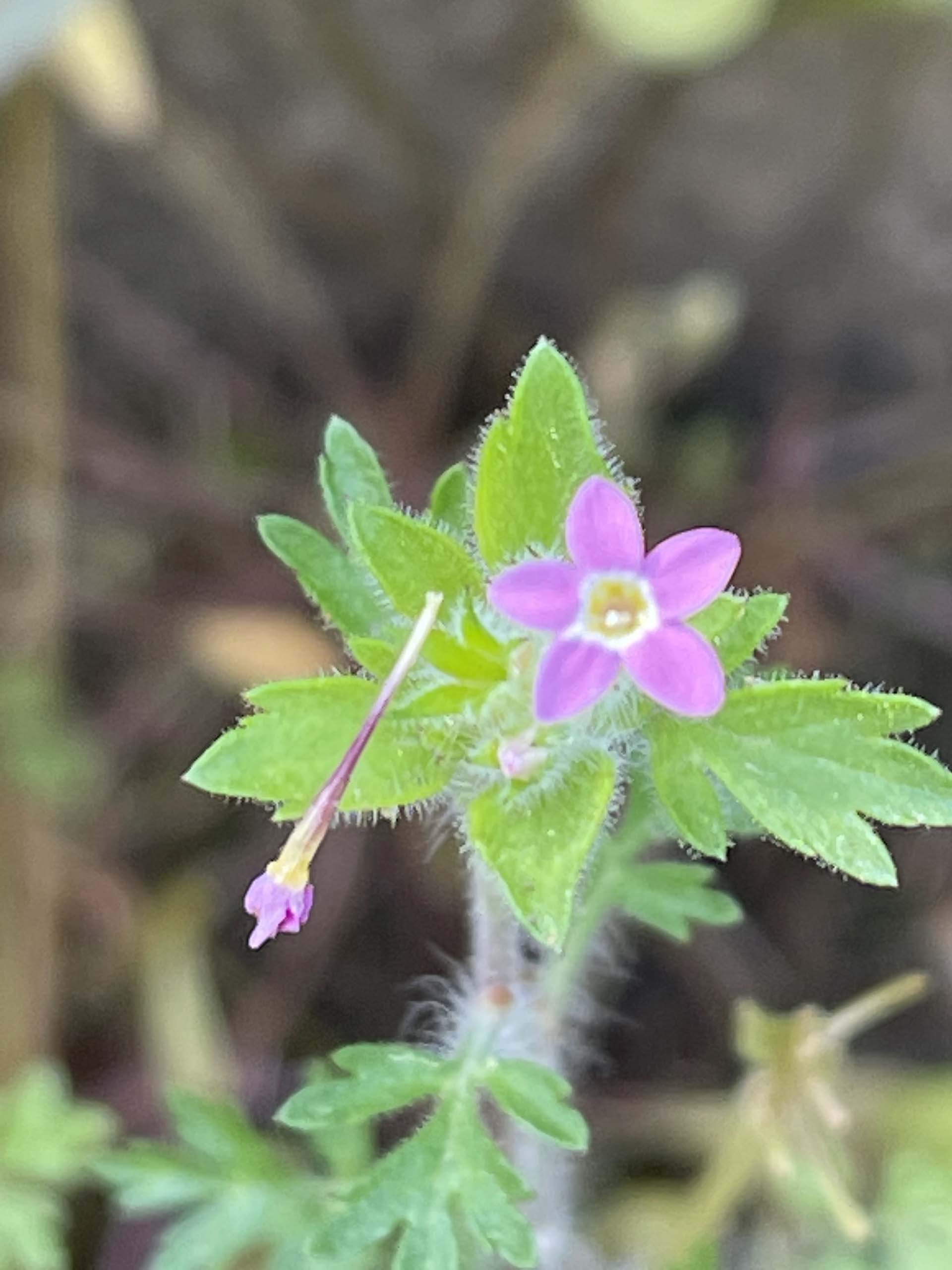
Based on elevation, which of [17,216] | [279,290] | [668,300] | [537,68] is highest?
[537,68]

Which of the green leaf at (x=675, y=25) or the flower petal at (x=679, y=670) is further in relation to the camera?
the green leaf at (x=675, y=25)

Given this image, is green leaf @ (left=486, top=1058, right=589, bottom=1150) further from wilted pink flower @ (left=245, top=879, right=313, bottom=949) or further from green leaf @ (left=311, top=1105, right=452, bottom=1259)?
wilted pink flower @ (left=245, top=879, right=313, bottom=949)

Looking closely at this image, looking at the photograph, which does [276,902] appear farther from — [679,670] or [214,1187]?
[214,1187]

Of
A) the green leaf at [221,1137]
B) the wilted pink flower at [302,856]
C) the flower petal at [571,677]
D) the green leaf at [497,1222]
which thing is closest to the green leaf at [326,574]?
the wilted pink flower at [302,856]

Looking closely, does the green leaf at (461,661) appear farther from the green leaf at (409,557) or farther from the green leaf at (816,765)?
the green leaf at (816,765)

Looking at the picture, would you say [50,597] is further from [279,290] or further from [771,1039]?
[771,1039]

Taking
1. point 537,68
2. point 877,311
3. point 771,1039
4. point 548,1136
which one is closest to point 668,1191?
point 771,1039
